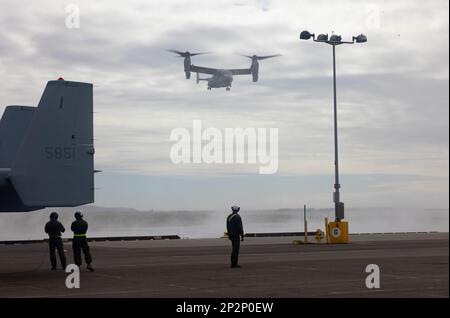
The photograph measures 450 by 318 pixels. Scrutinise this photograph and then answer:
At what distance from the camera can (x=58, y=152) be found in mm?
20656

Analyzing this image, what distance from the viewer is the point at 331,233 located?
37594mm

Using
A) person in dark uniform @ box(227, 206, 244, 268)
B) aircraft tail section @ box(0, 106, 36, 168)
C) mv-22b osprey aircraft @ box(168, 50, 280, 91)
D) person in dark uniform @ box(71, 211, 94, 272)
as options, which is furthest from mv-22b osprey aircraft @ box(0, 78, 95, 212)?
mv-22b osprey aircraft @ box(168, 50, 280, 91)

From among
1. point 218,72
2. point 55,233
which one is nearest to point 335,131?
point 55,233

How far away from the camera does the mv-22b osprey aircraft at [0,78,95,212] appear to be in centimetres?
2014

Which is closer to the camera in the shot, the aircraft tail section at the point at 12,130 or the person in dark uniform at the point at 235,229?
the person in dark uniform at the point at 235,229

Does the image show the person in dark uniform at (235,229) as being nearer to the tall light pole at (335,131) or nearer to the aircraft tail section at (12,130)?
the aircraft tail section at (12,130)

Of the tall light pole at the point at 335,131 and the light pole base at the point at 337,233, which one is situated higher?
the tall light pole at the point at 335,131

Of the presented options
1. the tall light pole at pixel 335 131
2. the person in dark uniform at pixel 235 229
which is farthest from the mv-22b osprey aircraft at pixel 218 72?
the person in dark uniform at pixel 235 229

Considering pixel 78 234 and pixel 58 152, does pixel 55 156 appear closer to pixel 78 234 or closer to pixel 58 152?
pixel 58 152

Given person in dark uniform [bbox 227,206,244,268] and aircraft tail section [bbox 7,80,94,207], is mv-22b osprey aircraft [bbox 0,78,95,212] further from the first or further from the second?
person in dark uniform [bbox 227,206,244,268]

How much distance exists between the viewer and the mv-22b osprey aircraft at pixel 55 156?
20.1 m

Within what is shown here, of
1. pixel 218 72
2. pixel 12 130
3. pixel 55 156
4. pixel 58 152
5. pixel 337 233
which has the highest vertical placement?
pixel 218 72

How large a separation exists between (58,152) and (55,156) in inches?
5.8

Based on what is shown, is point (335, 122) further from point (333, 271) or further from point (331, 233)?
point (333, 271)
